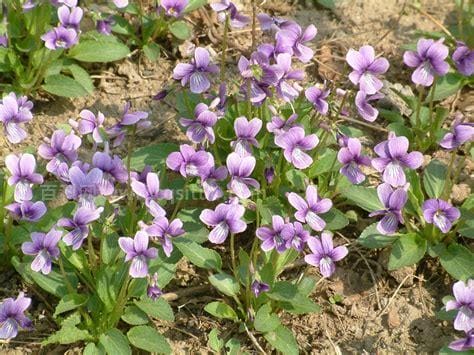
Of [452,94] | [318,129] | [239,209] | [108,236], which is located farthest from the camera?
[452,94]

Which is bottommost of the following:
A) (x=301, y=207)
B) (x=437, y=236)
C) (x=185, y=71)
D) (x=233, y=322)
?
(x=233, y=322)

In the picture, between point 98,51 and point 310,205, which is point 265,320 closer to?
point 310,205

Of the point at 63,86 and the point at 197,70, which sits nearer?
the point at 197,70

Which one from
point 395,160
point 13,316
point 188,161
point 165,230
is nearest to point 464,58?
point 395,160

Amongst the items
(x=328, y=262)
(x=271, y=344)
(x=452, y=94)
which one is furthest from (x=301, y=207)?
(x=452, y=94)

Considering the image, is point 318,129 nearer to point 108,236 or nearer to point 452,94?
point 452,94

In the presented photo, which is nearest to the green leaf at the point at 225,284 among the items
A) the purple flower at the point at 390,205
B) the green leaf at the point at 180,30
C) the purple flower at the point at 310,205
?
the purple flower at the point at 310,205

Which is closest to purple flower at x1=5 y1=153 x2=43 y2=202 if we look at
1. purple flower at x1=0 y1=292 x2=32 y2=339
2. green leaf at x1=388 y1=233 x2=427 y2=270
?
purple flower at x1=0 y1=292 x2=32 y2=339
